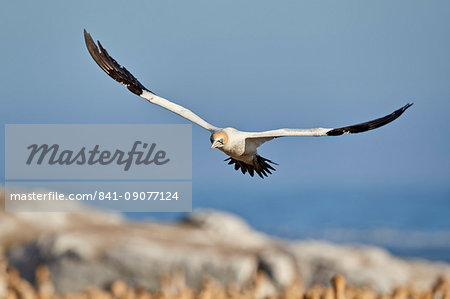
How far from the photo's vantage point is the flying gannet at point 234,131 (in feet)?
15.4

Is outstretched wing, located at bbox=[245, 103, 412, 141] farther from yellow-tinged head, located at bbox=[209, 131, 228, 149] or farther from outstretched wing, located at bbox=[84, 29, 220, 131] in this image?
outstretched wing, located at bbox=[84, 29, 220, 131]

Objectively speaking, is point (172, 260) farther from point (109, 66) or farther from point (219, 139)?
point (219, 139)

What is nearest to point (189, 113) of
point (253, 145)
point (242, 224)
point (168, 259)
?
point (253, 145)

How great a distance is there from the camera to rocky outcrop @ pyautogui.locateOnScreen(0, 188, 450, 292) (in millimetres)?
10430

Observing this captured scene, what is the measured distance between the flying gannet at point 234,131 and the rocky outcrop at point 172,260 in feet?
15.3

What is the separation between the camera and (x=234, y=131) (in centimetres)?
500

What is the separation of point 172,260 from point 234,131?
19.7 ft

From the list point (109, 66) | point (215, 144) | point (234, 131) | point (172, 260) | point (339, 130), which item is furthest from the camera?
point (172, 260)

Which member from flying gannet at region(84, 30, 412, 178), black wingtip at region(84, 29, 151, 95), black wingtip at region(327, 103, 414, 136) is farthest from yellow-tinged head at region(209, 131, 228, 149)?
black wingtip at region(84, 29, 151, 95)

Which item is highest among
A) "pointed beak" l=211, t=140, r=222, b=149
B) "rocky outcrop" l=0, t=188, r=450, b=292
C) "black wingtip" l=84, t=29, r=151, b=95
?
"black wingtip" l=84, t=29, r=151, b=95

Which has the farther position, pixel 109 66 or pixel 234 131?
pixel 109 66

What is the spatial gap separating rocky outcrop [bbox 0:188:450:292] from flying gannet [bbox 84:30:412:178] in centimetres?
466

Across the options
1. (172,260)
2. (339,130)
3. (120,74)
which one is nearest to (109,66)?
(120,74)

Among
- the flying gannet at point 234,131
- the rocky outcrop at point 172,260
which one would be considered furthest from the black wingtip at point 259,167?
the rocky outcrop at point 172,260
